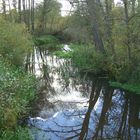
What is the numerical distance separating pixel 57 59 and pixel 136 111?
18512 millimetres

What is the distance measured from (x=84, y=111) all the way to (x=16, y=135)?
213 inches

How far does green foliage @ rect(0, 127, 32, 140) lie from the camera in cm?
944

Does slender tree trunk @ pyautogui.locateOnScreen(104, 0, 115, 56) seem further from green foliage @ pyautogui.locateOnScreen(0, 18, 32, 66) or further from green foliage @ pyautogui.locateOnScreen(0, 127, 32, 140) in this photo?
green foliage @ pyautogui.locateOnScreen(0, 127, 32, 140)

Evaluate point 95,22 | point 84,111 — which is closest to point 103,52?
point 95,22

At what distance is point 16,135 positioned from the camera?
32.4 feet

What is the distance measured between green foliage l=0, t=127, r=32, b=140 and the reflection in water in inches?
23.1

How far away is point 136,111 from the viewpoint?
14.8 m

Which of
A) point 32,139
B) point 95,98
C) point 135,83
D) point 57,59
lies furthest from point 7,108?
point 57,59

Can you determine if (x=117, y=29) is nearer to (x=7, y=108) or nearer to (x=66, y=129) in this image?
(x=66, y=129)

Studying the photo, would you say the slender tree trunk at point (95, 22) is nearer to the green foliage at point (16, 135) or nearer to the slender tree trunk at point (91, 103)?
the slender tree trunk at point (91, 103)

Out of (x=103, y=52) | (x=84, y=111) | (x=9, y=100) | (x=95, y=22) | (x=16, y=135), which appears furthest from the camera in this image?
(x=95, y=22)

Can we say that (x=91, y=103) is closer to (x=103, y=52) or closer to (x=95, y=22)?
(x=103, y=52)

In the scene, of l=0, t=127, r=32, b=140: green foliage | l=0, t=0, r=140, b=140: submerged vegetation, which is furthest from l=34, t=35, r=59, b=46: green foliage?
l=0, t=127, r=32, b=140: green foliage

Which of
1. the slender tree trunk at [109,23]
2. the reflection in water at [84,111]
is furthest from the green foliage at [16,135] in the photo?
the slender tree trunk at [109,23]
